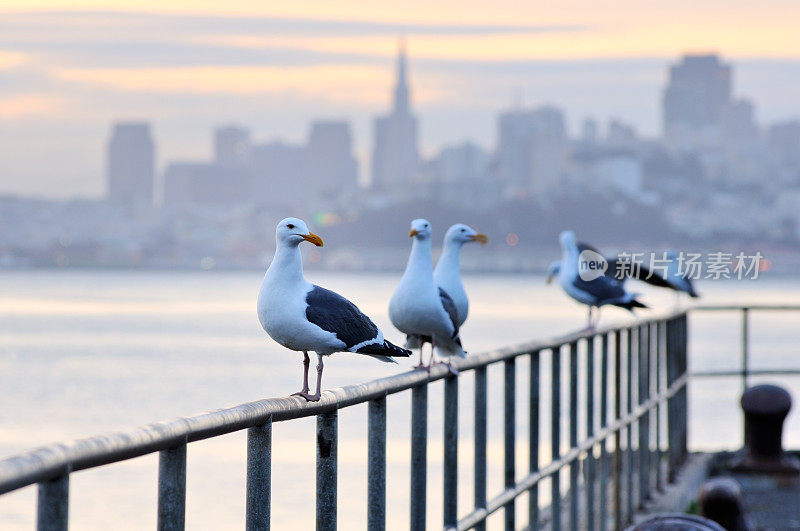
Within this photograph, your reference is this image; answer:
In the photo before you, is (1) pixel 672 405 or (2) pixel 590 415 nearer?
(2) pixel 590 415

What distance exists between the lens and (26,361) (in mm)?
63938

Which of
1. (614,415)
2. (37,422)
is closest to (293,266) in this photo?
(614,415)

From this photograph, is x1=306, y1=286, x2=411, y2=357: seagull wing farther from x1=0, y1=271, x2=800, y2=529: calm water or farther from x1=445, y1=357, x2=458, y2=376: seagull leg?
x1=0, y1=271, x2=800, y2=529: calm water

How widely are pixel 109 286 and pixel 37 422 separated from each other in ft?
535

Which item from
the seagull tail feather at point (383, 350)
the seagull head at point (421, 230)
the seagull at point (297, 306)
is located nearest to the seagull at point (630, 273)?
the seagull head at point (421, 230)

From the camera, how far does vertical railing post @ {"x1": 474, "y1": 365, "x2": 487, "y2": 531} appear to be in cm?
468

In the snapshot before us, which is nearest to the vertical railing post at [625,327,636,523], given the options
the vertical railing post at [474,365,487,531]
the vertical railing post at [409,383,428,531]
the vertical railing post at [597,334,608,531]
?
the vertical railing post at [597,334,608,531]

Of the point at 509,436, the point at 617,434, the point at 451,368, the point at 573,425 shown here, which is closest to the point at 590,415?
the point at 573,425

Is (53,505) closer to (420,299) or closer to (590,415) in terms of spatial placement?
(420,299)

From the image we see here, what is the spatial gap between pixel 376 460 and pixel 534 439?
7.25 ft

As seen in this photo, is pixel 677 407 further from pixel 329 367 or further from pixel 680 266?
pixel 329 367

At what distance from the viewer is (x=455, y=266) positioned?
5.16 m

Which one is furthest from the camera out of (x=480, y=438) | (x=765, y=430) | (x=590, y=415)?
(x=765, y=430)

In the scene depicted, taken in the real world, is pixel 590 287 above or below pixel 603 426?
above
